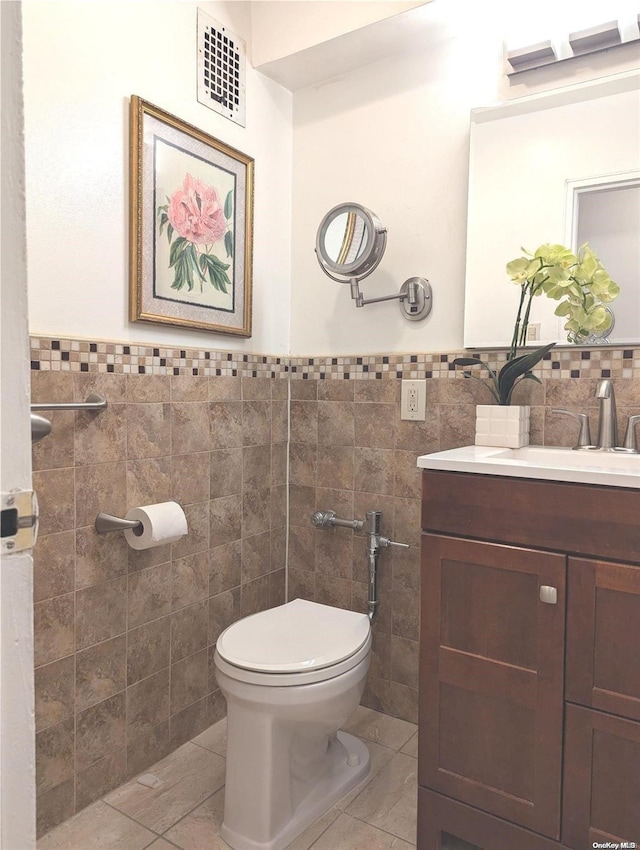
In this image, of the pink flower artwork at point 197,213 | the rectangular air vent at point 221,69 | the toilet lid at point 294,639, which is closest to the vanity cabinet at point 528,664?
the toilet lid at point 294,639

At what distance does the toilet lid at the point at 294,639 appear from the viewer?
52.3 inches

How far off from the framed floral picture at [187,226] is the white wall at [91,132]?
0.04 meters

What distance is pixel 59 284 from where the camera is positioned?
1.38 m

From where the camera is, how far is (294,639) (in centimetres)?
145

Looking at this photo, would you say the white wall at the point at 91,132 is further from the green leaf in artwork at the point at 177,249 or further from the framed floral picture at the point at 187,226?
the green leaf in artwork at the point at 177,249

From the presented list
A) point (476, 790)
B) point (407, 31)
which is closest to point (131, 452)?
point (476, 790)

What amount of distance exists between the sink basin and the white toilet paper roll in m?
0.68

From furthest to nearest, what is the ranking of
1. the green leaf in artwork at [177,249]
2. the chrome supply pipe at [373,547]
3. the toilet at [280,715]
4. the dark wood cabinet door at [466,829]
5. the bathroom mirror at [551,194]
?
1. the chrome supply pipe at [373,547]
2. the green leaf in artwork at [177,249]
3. the bathroom mirror at [551,194]
4. the toilet at [280,715]
5. the dark wood cabinet door at [466,829]

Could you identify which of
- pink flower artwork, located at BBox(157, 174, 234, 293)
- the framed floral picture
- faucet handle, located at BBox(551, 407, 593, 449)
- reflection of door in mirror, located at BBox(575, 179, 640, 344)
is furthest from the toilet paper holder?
reflection of door in mirror, located at BBox(575, 179, 640, 344)

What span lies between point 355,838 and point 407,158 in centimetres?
193

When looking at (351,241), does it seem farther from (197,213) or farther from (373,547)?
(373,547)

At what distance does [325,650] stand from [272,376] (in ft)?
3.29

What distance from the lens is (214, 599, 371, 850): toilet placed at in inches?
51.2

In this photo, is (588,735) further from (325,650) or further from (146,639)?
(146,639)
